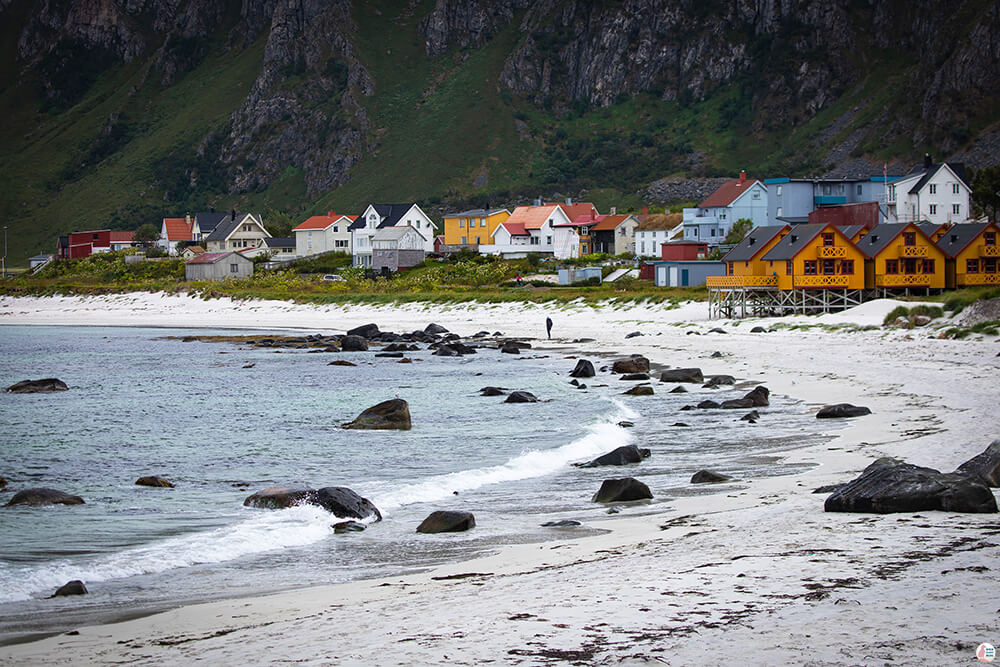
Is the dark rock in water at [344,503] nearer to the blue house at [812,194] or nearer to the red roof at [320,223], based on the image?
the blue house at [812,194]

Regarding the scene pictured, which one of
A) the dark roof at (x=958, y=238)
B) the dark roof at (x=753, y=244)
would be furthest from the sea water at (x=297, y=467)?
the dark roof at (x=958, y=238)

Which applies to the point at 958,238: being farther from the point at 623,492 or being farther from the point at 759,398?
the point at 623,492

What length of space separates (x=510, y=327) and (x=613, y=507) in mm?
44826

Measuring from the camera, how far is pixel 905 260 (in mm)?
51094

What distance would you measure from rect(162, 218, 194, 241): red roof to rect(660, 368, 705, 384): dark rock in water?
106 m

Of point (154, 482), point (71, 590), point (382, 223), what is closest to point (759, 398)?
point (154, 482)

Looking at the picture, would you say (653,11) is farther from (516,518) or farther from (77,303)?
(516,518)

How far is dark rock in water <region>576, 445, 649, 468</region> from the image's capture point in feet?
57.7

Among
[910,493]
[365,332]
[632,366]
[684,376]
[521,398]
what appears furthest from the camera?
[365,332]

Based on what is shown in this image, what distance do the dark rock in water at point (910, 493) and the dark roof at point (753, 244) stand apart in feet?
143

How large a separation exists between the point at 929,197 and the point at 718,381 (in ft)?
201

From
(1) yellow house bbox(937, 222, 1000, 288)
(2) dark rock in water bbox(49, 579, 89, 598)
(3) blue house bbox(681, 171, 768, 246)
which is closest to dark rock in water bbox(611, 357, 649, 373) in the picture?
(2) dark rock in water bbox(49, 579, 89, 598)

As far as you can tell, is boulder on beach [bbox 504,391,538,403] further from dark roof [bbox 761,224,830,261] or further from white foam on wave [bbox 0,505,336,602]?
dark roof [bbox 761,224,830,261]

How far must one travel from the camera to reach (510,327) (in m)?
58.4
